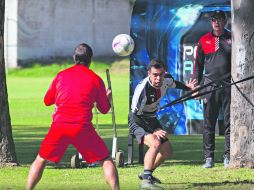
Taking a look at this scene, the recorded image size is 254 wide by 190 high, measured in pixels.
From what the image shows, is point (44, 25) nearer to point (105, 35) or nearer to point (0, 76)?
point (105, 35)

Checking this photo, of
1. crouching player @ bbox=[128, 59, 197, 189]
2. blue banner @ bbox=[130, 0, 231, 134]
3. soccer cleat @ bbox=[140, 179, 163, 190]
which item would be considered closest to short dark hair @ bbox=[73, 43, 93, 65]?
crouching player @ bbox=[128, 59, 197, 189]

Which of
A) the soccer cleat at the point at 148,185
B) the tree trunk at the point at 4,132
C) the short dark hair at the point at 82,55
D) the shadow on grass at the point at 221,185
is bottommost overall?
the shadow on grass at the point at 221,185

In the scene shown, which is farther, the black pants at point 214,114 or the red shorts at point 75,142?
the black pants at point 214,114

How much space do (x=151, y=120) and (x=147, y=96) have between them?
42 cm

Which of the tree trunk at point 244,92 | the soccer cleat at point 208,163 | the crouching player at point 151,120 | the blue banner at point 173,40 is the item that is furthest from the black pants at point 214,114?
the blue banner at point 173,40

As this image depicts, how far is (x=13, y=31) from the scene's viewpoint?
6088 cm

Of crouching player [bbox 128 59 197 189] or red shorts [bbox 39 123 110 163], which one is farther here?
crouching player [bbox 128 59 197 189]

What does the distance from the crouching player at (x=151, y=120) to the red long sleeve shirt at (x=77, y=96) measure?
1562 mm

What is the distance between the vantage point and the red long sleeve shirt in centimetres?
1138

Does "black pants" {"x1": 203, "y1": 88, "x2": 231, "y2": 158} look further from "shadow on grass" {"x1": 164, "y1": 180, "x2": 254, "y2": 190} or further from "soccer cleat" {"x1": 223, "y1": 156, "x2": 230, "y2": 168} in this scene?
"shadow on grass" {"x1": 164, "y1": 180, "x2": 254, "y2": 190}

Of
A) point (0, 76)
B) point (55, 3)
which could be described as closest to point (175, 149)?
point (0, 76)

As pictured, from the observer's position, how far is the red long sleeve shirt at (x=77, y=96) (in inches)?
448

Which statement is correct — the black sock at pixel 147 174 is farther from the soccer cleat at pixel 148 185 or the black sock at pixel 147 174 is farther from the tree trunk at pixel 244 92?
the tree trunk at pixel 244 92

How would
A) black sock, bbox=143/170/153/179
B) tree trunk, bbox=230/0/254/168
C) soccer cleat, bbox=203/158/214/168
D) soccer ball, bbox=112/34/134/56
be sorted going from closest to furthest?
black sock, bbox=143/170/153/179 → tree trunk, bbox=230/0/254/168 → soccer cleat, bbox=203/158/214/168 → soccer ball, bbox=112/34/134/56
